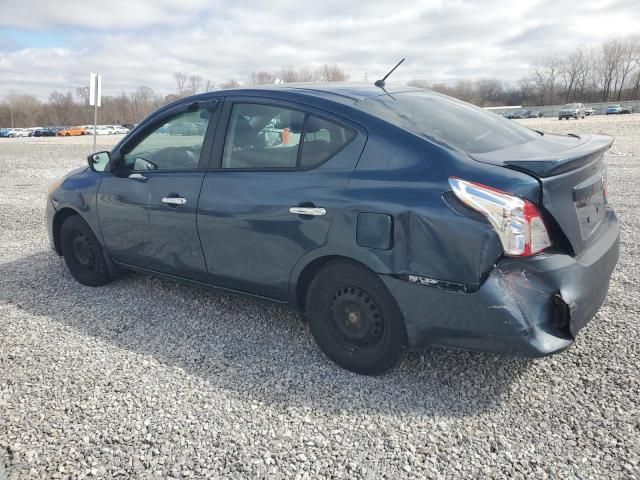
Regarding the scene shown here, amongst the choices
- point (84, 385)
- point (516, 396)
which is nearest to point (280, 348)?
point (84, 385)

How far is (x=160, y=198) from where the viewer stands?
3746mm

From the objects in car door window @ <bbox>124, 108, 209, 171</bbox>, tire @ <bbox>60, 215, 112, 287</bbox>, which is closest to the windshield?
car door window @ <bbox>124, 108, 209, 171</bbox>

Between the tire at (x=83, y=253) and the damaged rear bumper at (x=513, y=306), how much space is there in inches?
116

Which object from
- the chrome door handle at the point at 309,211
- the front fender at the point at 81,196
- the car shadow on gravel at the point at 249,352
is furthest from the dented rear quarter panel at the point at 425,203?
the front fender at the point at 81,196

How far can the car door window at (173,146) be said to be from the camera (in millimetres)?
3653

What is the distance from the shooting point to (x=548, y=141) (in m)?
3.25

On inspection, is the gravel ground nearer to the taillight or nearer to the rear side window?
the taillight

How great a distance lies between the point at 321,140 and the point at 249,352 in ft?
4.82

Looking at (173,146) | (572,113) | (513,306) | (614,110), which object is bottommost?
(513,306)

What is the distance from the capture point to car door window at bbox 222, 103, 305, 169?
10.4 ft

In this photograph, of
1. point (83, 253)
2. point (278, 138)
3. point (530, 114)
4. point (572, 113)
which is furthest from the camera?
point (530, 114)

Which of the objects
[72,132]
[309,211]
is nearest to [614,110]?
[72,132]

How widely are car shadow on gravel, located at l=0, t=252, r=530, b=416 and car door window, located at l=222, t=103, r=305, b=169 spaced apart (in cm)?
98

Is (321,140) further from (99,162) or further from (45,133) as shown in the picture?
(45,133)
